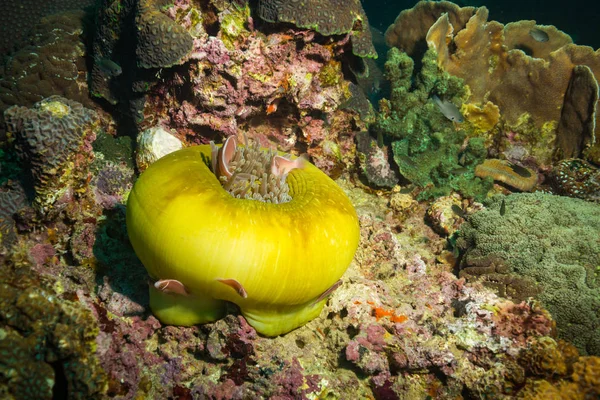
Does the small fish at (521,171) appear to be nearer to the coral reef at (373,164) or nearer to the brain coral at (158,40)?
the coral reef at (373,164)

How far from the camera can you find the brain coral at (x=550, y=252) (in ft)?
13.1

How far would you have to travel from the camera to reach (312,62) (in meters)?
4.81

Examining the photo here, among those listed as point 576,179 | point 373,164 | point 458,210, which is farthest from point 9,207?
point 576,179

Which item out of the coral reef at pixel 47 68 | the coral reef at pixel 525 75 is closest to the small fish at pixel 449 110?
the coral reef at pixel 525 75

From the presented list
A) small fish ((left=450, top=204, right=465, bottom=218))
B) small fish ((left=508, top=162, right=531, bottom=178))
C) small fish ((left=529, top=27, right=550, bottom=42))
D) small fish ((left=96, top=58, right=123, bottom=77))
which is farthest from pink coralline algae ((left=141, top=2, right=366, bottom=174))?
small fish ((left=529, top=27, right=550, bottom=42))

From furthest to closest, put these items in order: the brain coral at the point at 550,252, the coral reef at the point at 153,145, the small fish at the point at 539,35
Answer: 1. the small fish at the point at 539,35
2. the coral reef at the point at 153,145
3. the brain coral at the point at 550,252

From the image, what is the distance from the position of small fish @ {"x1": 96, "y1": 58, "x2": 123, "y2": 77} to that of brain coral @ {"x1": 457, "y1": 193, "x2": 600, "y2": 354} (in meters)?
5.30

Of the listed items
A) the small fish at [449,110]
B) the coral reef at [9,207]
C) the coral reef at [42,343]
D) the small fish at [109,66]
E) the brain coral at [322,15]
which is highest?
the brain coral at [322,15]

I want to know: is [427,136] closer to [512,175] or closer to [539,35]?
[512,175]

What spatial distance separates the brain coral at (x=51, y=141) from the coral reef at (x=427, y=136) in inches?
173

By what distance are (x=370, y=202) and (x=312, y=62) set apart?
2339mm

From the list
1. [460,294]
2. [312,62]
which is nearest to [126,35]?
[312,62]

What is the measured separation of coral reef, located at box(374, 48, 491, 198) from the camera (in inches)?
235

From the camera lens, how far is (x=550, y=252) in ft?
14.5
